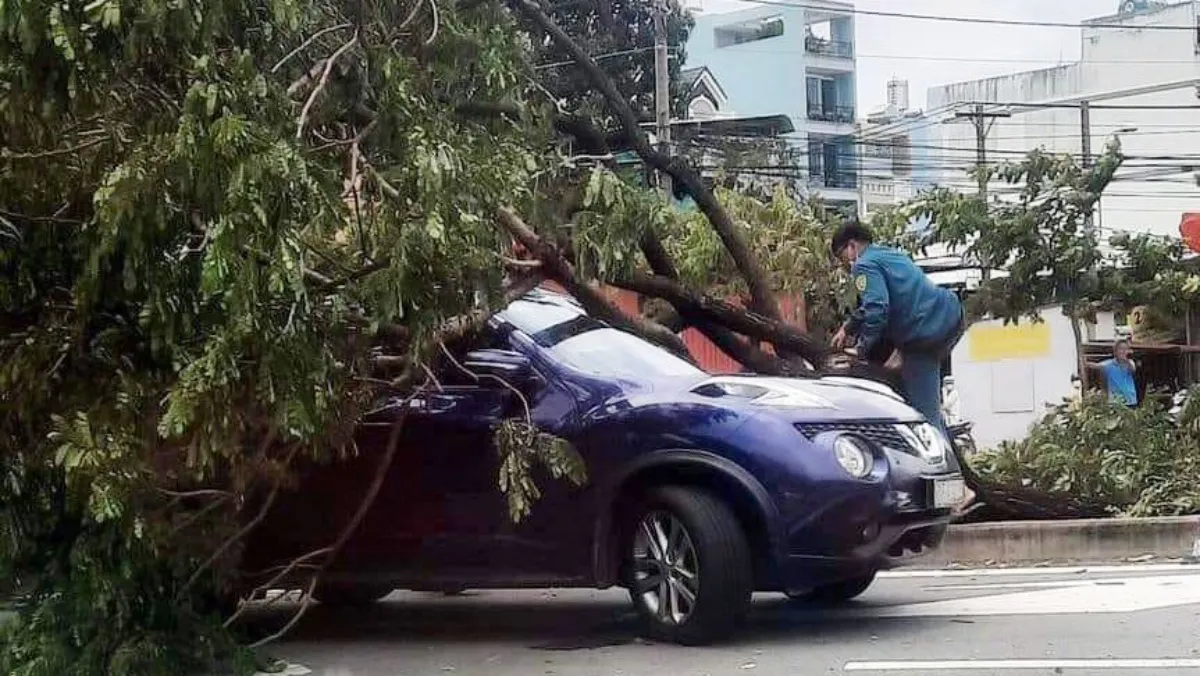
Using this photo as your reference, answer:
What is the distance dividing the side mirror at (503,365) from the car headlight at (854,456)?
1.46m

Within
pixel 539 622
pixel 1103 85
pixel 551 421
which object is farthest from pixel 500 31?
pixel 1103 85

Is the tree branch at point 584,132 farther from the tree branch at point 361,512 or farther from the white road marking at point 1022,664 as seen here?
the white road marking at point 1022,664

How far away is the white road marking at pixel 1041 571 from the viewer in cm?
862

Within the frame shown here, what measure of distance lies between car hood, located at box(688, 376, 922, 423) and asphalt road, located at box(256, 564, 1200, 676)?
0.98 meters

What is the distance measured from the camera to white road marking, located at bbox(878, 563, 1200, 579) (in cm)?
862

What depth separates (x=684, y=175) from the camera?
32.0 ft

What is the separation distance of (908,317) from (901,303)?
0.31 ft

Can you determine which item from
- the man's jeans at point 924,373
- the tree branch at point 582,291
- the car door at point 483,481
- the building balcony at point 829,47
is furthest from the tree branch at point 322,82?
the building balcony at point 829,47

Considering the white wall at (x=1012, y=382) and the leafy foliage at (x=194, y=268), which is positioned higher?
the leafy foliage at (x=194, y=268)

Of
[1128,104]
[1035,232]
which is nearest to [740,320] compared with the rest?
[1035,232]

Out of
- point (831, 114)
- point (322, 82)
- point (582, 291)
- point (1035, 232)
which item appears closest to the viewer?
point (322, 82)

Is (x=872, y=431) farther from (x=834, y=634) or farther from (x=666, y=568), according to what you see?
A: (x=666, y=568)

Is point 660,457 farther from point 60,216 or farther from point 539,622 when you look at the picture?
point 60,216

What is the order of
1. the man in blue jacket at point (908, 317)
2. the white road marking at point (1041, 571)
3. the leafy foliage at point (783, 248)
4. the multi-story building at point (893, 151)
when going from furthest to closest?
the multi-story building at point (893, 151), the leafy foliage at point (783, 248), the man in blue jacket at point (908, 317), the white road marking at point (1041, 571)
